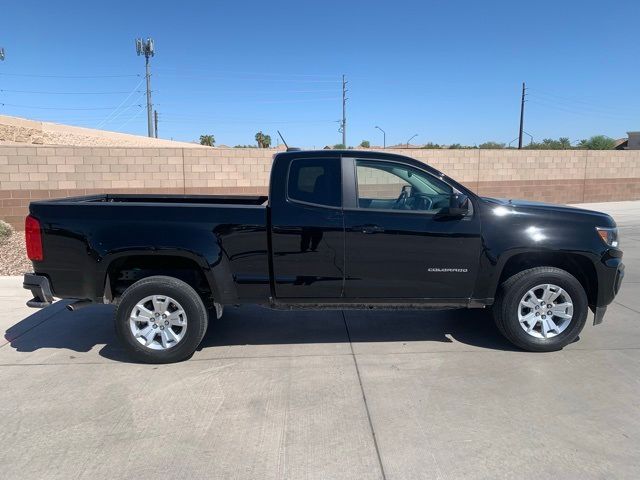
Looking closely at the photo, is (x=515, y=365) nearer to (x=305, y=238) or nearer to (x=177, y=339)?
(x=305, y=238)

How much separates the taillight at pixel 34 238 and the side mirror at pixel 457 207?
369 cm

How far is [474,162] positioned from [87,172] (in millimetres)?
12014

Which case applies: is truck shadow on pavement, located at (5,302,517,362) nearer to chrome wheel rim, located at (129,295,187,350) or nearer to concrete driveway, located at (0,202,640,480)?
concrete driveway, located at (0,202,640,480)

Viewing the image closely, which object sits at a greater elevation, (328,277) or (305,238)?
(305,238)

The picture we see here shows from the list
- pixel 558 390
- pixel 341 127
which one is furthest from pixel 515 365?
pixel 341 127

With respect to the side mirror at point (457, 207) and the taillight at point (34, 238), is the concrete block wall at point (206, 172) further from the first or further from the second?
the side mirror at point (457, 207)

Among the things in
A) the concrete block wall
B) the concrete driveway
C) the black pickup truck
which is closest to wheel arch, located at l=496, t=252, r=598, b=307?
the black pickup truck

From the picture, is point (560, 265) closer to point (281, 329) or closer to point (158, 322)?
point (281, 329)

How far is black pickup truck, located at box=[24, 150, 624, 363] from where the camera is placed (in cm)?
458

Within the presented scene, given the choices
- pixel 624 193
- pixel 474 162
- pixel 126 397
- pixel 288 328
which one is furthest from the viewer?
pixel 624 193

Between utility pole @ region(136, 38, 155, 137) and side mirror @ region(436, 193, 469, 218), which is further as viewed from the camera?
utility pole @ region(136, 38, 155, 137)

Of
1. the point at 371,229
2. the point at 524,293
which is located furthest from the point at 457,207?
the point at 524,293

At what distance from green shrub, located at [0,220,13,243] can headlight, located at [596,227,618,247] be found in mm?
10904

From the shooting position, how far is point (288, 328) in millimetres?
5727
